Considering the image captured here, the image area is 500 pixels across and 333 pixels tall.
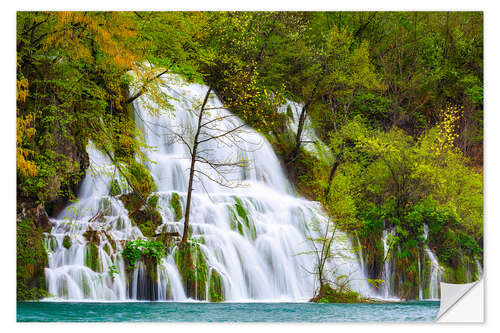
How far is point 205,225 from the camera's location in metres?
7.13

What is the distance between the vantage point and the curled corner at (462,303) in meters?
6.02

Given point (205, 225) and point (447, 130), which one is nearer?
point (205, 225)

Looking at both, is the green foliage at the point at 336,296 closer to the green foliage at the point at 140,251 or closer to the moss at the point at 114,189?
the green foliage at the point at 140,251

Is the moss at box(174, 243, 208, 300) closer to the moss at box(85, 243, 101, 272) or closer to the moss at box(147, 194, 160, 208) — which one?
the moss at box(147, 194, 160, 208)

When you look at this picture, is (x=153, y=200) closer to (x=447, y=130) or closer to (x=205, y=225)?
(x=205, y=225)

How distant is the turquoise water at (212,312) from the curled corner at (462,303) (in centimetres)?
14

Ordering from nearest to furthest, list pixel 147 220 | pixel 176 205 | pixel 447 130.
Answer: pixel 147 220 < pixel 176 205 < pixel 447 130

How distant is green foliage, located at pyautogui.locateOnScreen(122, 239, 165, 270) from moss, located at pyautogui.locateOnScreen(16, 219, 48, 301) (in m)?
0.99

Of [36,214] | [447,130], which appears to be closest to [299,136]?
[447,130]

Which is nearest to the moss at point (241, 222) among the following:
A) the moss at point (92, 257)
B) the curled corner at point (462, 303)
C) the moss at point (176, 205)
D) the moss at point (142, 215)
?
the moss at point (176, 205)

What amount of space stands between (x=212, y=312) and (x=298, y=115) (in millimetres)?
3863

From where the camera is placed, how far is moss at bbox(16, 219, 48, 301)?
19.7 feet

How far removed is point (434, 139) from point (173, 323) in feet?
15.4

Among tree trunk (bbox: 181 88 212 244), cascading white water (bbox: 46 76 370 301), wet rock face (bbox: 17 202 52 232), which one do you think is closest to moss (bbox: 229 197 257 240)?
cascading white water (bbox: 46 76 370 301)
